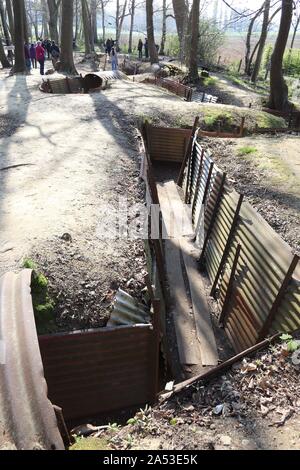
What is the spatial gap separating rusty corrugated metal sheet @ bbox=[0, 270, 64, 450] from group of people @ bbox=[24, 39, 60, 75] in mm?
22561

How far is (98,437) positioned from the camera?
397 cm

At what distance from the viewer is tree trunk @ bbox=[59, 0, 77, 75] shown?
21828 mm

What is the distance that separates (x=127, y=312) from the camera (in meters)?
5.23

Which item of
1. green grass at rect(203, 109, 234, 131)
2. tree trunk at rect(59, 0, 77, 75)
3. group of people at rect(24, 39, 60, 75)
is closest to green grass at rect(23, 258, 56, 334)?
green grass at rect(203, 109, 234, 131)

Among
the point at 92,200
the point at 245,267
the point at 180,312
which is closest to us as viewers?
the point at 245,267

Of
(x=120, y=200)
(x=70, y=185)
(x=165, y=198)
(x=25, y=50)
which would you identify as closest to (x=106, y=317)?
(x=120, y=200)

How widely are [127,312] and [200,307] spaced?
9.68ft

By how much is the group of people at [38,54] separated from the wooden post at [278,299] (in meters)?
22.0

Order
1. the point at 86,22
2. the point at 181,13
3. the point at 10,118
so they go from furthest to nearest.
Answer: the point at 86,22
the point at 181,13
the point at 10,118

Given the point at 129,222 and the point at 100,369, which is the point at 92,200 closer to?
the point at 129,222

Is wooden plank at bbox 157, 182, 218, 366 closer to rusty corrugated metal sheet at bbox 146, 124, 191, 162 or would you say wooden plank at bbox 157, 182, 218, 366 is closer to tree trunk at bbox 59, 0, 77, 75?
rusty corrugated metal sheet at bbox 146, 124, 191, 162

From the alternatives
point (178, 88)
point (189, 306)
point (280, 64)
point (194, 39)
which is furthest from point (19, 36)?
point (189, 306)

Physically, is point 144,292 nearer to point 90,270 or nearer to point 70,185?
point 90,270

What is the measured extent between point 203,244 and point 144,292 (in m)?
3.59
